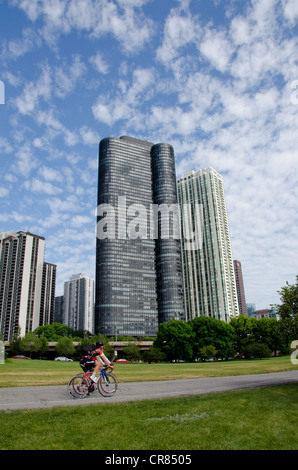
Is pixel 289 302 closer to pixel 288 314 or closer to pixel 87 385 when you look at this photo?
pixel 288 314

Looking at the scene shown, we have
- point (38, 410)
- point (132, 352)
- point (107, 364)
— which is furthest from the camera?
point (132, 352)

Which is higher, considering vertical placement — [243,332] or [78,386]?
[243,332]

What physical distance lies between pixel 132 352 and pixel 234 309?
124483 millimetres

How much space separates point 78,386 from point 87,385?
386 millimetres

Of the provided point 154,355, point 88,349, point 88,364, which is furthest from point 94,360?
point 154,355

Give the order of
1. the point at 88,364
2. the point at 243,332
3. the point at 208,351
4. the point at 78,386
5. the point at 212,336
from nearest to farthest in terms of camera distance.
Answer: the point at 78,386
the point at 88,364
the point at 208,351
the point at 212,336
the point at 243,332

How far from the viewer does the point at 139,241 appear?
19350 centimetres

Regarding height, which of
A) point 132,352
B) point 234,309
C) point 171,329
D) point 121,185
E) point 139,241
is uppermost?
point 121,185

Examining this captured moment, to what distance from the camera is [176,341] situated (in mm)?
87938

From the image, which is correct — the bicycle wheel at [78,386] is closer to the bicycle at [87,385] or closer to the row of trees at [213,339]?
the bicycle at [87,385]

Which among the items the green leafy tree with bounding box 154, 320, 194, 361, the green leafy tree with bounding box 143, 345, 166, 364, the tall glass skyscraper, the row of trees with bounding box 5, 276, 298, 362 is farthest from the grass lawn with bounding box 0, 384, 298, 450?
the tall glass skyscraper

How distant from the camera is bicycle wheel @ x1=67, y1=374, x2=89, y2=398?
537 inches
